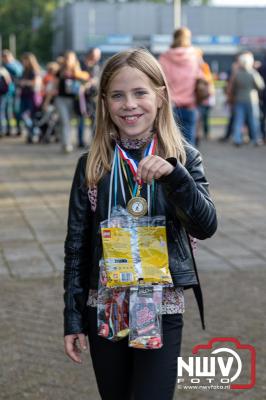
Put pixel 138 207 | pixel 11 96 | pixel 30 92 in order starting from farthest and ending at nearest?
pixel 11 96 → pixel 30 92 → pixel 138 207

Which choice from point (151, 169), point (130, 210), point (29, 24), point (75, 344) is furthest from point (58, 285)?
point (29, 24)

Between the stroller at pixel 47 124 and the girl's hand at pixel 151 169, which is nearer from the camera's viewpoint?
the girl's hand at pixel 151 169

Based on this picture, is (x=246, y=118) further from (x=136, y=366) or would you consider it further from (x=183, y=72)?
(x=136, y=366)

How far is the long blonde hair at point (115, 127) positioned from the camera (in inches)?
113

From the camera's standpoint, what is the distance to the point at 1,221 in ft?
28.8

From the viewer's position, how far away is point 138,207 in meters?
2.76

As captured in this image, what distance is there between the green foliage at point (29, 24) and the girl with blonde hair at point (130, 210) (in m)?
97.3

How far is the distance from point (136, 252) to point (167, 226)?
0.14 metres

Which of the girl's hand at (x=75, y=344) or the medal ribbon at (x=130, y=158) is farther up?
the medal ribbon at (x=130, y=158)

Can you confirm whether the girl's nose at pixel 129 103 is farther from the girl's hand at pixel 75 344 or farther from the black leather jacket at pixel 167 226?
the girl's hand at pixel 75 344

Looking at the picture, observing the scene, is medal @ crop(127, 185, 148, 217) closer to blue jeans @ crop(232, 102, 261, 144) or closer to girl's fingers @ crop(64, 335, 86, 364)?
girl's fingers @ crop(64, 335, 86, 364)

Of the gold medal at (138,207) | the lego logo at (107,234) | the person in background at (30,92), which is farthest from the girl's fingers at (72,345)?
the person in background at (30,92)

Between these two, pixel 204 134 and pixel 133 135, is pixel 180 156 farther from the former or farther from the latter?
pixel 204 134

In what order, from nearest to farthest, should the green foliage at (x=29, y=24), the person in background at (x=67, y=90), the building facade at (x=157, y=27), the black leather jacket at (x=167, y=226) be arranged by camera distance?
the black leather jacket at (x=167, y=226), the person in background at (x=67, y=90), the building facade at (x=157, y=27), the green foliage at (x=29, y=24)
